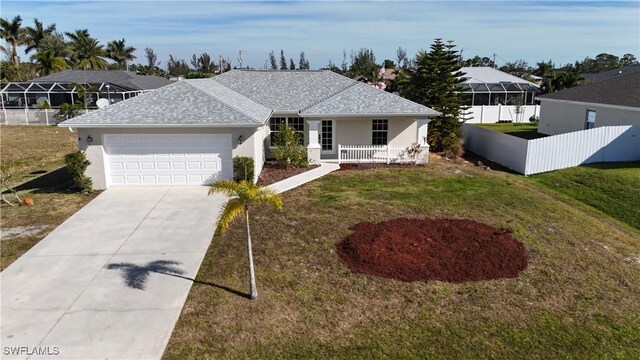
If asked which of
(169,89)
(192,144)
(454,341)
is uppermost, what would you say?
(169,89)

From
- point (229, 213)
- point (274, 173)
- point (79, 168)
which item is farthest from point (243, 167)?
point (229, 213)

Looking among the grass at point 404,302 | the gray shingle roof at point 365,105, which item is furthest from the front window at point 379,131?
the grass at point 404,302

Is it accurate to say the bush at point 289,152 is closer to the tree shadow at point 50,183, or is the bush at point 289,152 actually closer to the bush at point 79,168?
the bush at point 79,168

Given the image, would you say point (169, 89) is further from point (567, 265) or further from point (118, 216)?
point (567, 265)

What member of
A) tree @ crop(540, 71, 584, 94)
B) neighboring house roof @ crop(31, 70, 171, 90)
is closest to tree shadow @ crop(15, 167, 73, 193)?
neighboring house roof @ crop(31, 70, 171, 90)

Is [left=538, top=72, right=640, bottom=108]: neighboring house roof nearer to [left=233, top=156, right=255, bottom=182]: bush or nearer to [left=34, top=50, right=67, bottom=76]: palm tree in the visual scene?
[left=233, top=156, right=255, bottom=182]: bush

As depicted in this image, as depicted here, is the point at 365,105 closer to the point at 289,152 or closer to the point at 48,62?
the point at 289,152

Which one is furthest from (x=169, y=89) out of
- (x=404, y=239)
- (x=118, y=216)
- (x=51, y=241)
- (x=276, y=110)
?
(x=404, y=239)
